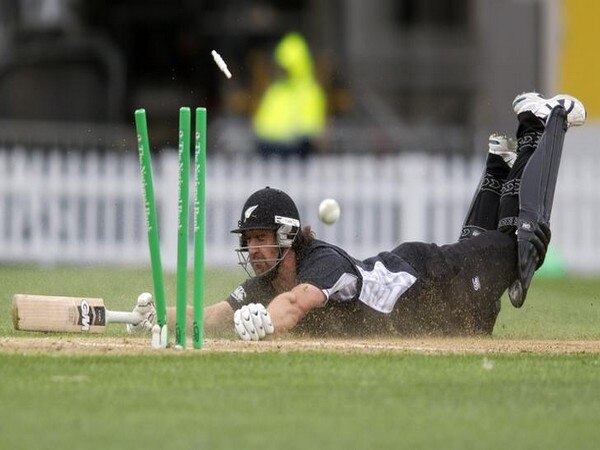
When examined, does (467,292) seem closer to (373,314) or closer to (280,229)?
(373,314)

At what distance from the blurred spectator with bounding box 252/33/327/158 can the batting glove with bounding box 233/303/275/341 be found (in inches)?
469

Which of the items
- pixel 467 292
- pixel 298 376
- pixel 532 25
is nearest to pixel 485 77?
pixel 532 25

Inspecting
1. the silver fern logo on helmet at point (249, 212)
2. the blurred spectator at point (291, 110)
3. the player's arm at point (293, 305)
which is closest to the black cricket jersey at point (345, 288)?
the player's arm at point (293, 305)

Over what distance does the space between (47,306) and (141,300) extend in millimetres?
591

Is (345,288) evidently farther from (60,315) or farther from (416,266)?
(60,315)

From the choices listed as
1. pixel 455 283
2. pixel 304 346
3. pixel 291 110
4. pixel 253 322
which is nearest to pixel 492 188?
pixel 455 283

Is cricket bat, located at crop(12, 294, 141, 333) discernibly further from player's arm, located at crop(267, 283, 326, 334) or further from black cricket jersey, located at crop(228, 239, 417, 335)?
player's arm, located at crop(267, 283, 326, 334)

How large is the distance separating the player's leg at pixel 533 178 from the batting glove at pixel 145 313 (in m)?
2.48

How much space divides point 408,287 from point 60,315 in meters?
2.22

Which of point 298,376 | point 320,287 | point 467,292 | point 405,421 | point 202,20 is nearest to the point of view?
point 405,421

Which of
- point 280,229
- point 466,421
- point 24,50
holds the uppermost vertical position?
point 24,50

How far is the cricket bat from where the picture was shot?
10578mm

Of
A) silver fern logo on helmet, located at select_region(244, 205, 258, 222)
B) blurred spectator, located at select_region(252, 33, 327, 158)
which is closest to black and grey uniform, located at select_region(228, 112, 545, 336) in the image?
silver fern logo on helmet, located at select_region(244, 205, 258, 222)

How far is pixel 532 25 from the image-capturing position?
29.7 meters
